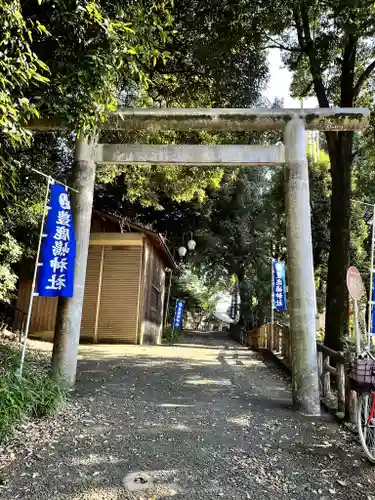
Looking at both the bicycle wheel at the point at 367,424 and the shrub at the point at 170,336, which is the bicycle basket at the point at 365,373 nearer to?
the bicycle wheel at the point at 367,424

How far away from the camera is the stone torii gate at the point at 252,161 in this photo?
19.1ft

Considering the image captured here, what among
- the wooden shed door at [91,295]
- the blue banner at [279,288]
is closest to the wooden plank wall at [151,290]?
the wooden shed door at [91,295]

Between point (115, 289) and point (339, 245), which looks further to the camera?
point (115, 289)

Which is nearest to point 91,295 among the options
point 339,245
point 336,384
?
point 339,245

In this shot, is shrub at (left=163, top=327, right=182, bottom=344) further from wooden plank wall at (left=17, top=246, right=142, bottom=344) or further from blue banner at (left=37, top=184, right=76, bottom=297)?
blue banner at (left=37, top=184, right=76, bottom=297)

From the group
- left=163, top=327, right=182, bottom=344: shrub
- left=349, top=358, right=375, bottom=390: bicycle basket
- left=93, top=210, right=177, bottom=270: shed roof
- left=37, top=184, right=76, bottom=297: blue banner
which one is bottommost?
left=163, top=327, right=182, bottom=344: shrub

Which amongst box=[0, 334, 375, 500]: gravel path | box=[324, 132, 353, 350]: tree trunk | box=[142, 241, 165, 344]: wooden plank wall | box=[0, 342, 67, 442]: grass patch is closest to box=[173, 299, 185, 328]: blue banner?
box=[142, 241, 165, 344]: wooden plank wall

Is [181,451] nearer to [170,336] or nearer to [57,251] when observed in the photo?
[57,251]

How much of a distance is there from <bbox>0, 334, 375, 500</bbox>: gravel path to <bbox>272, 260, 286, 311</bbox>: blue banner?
7924 millimetres

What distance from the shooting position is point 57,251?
5840mm

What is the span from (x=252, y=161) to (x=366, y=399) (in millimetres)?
3902

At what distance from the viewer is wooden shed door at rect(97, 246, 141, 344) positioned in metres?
13.5

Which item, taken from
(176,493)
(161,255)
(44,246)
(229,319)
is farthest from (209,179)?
(229,319)

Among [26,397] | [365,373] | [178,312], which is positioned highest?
[178,312]
